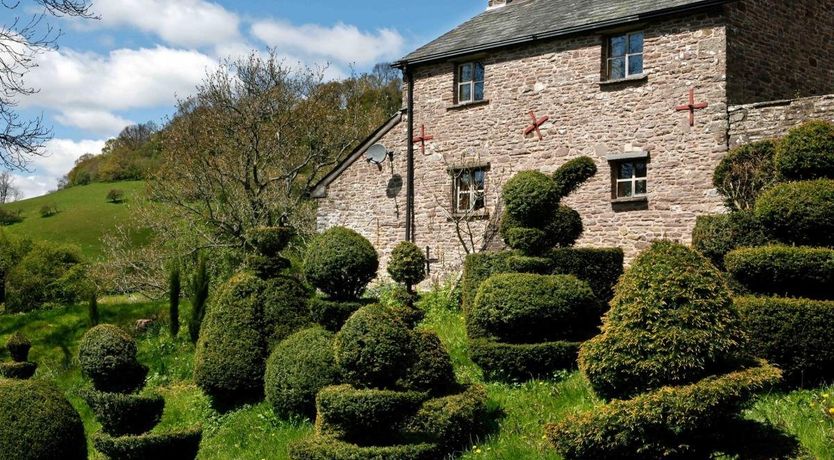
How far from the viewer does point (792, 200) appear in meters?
8.84

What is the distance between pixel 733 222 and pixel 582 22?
27.1 feet

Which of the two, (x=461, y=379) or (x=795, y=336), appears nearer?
(x=795, y=336)

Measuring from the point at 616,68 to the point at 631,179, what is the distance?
8.43 feet

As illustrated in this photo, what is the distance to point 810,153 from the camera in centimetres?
913

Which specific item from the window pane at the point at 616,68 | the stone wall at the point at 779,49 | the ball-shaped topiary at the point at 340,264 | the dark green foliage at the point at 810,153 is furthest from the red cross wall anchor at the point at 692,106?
the ball-shaped topiary at the point at 340,264

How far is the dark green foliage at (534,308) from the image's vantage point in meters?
10.4

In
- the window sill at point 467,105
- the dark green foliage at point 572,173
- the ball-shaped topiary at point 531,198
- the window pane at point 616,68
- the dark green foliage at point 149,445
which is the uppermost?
the window pane at point 616,68

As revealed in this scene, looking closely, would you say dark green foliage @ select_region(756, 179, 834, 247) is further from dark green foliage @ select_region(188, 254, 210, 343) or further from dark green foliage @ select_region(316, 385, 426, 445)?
dark green foliage @ select_region(188, 254, 210, 343)

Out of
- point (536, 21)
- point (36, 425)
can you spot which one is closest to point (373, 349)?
point (36, 425)

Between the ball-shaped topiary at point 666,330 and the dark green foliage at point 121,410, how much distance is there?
462 centimetres

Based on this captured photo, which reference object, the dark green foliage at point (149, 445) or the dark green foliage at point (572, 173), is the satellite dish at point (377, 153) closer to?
the dark green foliage at point (572, 173)

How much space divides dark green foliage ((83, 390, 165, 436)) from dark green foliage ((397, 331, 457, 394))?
2633mm

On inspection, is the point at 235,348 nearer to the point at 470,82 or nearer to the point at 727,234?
the point at 727,234

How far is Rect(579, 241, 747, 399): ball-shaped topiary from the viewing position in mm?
5766
